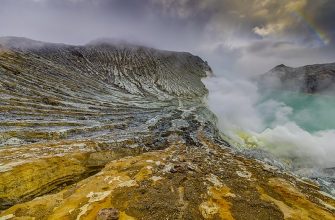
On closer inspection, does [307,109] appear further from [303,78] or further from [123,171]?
[123,171]

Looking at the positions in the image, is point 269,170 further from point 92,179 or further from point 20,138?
point 20,138

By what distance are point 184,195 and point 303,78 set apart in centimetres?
9069

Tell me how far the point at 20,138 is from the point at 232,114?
120ft

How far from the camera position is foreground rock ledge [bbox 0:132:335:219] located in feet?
20.4

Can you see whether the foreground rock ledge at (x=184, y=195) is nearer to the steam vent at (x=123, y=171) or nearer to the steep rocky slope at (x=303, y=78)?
the steam vent at (x=123, y=171)

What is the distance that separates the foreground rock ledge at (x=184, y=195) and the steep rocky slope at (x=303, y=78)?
81.3 m

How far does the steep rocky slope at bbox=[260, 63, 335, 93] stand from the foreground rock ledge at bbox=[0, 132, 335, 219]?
81323 millimetres

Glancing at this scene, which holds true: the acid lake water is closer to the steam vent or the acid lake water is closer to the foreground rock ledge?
the steam vent

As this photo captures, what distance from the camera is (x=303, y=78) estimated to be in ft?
280

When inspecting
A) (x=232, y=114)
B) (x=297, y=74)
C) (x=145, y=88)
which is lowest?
(x=232, y=114)

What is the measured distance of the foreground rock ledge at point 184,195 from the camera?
6.23 metres

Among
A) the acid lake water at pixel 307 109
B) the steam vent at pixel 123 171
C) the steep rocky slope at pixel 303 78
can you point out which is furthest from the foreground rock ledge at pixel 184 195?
the steep rocky slope at pixel 303 78

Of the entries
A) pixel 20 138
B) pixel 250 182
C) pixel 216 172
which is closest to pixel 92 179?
pixel 216 172

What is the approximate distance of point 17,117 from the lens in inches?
588
